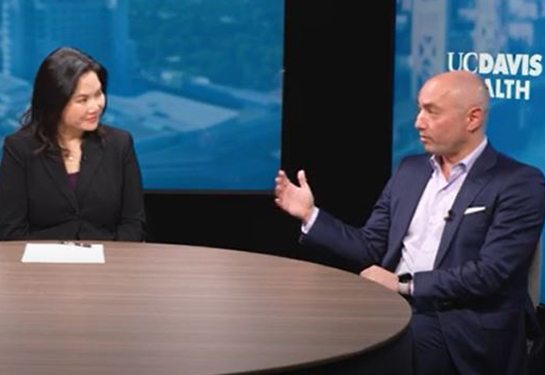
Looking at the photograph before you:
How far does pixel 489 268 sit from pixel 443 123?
0.53 m

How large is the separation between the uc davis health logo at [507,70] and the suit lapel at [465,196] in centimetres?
137

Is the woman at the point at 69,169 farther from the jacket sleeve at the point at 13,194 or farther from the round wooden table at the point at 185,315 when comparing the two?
the round wooden table at the point at 185,315

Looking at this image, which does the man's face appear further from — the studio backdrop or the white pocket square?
the studio backdrop

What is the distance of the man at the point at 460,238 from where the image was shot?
13.5ft

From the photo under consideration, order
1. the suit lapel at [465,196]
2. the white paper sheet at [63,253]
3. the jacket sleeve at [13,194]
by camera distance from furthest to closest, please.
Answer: the jacket sleeve at [13,194] < the suit lapel at [465,196] < the white paper sheet at [63,253]

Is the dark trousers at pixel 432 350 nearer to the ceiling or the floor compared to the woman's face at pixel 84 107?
nearer to the floor

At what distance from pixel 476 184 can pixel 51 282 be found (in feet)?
4.72

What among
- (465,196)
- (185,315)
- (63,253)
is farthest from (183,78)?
(185,315)

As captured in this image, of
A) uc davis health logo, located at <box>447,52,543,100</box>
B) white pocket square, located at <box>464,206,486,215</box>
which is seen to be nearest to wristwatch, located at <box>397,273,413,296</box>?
white pocket square, located at <box>464,206,486,215</box>

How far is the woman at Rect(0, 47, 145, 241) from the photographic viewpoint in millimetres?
4871

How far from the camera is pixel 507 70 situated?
5.74 metres

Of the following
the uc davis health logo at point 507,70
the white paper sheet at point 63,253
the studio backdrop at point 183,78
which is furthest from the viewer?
the studio backdrop at point 183,78

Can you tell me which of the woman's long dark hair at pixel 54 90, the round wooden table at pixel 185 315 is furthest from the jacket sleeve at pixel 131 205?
the round wooden table at pixel 185 315

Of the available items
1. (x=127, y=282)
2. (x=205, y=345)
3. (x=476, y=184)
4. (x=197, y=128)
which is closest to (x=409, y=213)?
(x=476, y=184)
